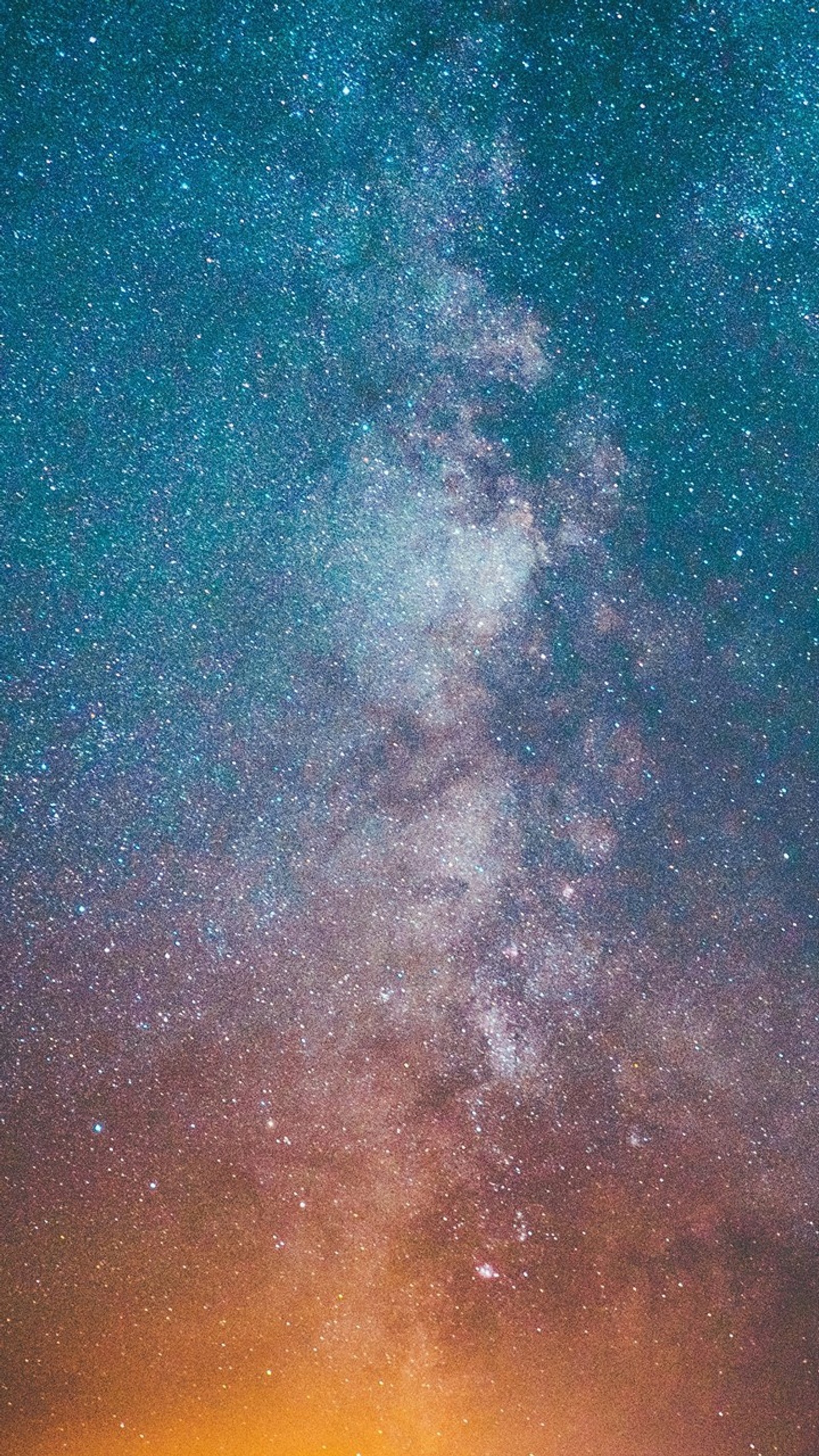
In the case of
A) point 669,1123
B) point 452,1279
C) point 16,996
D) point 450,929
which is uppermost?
point 16,996

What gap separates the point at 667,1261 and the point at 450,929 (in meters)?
1.77

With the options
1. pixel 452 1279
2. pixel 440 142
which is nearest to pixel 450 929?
pixel 452 1279

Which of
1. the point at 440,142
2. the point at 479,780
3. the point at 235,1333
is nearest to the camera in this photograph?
the point at 440,142

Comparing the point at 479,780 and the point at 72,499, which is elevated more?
the point at 72,499

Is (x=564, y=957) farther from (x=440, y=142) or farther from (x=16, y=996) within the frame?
(x=440, y=142)

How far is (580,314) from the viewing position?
107 inches

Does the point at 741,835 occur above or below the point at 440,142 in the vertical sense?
below

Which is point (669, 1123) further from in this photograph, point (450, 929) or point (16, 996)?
point (16, 996)

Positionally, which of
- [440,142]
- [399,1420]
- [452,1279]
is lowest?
[399,1420]

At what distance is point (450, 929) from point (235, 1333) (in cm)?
211

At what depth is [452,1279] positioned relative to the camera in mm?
2998

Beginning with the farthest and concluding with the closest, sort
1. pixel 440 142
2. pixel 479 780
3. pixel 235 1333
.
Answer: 1. pixel 235 1333
2. pixel 479 780
3. pixel 440 142

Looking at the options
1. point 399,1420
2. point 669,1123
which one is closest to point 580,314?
point 669,1123

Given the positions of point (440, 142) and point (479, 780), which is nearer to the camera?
point (440, 142)
